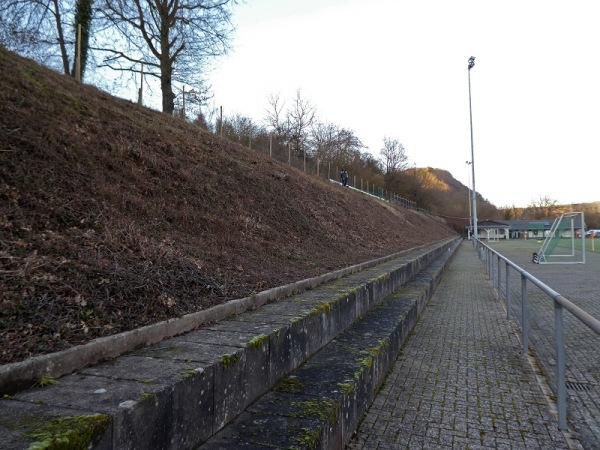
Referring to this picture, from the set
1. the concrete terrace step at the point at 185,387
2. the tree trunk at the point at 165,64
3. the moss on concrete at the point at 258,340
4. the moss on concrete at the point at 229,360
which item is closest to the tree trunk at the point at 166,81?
the tree trunk at the point at 165,64

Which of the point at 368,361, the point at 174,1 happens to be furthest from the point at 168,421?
the point at 174,1

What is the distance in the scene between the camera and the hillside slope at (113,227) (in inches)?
119

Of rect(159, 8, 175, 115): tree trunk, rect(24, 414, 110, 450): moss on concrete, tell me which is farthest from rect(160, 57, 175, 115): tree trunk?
rect(24, 414, 110, 450): moss on concrete

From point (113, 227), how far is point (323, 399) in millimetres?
3098

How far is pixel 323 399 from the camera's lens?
114 inches

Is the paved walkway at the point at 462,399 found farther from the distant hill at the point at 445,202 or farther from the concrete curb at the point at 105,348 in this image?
the distant hill at the point at 445,202

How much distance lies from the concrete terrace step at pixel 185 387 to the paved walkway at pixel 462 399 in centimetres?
27

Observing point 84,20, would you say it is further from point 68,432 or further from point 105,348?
point 68,432

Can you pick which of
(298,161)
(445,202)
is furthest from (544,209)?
(298,161)

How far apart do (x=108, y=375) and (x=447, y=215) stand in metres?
99.3

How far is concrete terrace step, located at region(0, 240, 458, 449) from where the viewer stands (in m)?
1.74

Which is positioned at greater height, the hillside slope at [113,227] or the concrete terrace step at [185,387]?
the hillside slope at [113,227]

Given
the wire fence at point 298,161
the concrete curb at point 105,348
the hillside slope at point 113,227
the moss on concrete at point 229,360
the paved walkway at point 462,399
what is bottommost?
the paved walkway at point 462,399

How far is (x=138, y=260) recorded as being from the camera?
4152 millimetres
